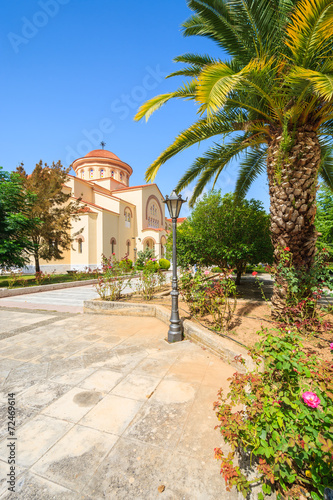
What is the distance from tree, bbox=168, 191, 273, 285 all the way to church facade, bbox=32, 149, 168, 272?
53.2 feet

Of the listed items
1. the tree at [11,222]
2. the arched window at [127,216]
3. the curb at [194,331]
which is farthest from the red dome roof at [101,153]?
the curb at [194,331]

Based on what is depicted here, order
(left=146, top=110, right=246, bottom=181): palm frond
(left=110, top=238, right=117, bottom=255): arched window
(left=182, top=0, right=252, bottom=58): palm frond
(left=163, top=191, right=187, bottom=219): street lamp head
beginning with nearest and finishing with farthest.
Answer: (left=182, top=0, right=252, bottom=58): palm frond < (left=163, top=191, right=187, bottom=219): street lamp head < (left=146, top=110, right=246, bottom=181): palm frond < (left=110, top=238, right=117, bottom=255): arched window

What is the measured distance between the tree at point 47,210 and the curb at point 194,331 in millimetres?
10576

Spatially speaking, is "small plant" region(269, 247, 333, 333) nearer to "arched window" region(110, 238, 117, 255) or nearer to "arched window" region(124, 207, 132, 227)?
"arched window" region(110, 238, 117, 255)

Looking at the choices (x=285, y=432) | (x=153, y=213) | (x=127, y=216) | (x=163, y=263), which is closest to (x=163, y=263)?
(x=163, y=263)

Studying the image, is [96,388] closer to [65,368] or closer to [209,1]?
[65,368]

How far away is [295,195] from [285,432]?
408 centimetres

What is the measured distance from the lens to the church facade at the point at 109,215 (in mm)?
23656

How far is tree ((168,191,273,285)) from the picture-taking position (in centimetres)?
766

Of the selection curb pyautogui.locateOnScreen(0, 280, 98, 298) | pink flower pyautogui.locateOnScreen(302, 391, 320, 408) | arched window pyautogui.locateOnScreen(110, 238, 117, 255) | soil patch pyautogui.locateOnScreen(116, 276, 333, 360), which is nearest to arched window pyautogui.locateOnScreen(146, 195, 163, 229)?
arched window pyautogui.locateOnScreen(110, 238, 117, 255)

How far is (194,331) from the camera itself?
458 centimetres

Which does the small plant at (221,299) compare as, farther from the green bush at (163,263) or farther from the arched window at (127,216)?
the arched window at (127,216)

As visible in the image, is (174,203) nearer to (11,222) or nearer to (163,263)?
(11,222)

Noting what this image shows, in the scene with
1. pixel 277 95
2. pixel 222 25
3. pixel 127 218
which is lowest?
pixel 277 95
